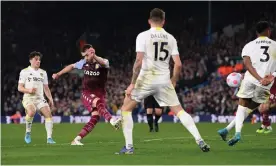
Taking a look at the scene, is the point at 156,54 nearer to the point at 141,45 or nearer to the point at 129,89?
the point at 141,45

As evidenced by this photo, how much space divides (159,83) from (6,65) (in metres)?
36.0

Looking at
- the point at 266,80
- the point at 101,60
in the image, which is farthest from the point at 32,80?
the point at 266,80

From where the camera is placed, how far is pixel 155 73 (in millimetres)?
14148

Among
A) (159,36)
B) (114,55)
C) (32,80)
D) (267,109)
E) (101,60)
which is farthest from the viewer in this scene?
(114,55)

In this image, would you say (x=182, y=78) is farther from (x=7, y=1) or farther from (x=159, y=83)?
(x=159, y=83)

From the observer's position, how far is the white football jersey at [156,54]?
14.0 m

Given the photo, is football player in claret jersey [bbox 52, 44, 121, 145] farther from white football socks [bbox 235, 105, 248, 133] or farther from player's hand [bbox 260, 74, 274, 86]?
player's hand [bbox 260, 74, 274, 86]

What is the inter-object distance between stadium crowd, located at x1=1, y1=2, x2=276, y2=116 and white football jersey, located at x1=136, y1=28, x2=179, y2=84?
27248 mm

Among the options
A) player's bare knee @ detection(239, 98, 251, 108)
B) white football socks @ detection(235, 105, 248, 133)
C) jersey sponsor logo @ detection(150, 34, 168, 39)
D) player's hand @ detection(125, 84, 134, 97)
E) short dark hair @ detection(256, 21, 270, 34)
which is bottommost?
white football socks @ detection(235, 105, 248, 133)

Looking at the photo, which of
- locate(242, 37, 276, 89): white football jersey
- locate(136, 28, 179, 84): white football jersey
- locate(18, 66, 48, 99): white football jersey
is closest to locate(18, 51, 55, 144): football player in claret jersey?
locate(18, 66, 48, 99): white football jersey

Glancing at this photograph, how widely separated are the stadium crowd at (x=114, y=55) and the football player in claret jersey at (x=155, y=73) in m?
27.1

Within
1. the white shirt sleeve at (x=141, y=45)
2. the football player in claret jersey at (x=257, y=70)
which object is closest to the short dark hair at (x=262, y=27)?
the football player in claret jersey at (x=257, y=70)

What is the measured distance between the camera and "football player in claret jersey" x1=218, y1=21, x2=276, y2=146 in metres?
15.4

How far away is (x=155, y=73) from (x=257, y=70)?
255 cm
